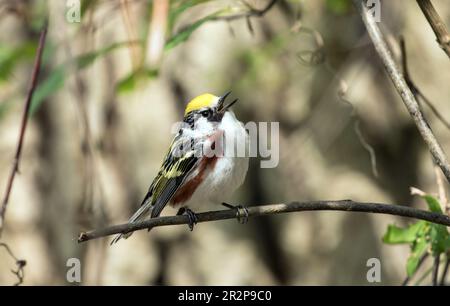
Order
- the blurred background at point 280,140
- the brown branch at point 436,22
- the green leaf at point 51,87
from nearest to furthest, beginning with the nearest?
the brown branch at point 436,22, the green leaf at point 51,87, the blurred background at point 280,140

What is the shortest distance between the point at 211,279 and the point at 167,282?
12.7 inches

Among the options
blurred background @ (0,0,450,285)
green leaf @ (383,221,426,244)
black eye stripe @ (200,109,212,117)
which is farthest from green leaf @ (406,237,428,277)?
blurred background @ (0,0,450,285)

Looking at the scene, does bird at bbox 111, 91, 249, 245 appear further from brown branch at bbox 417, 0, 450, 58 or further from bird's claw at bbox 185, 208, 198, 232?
brown branch at bbox 417, 0, 450, 58

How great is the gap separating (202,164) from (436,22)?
1479mm

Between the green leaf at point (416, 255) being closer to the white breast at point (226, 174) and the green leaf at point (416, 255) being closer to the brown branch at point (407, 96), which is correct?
the brown branch at point (407, 96)

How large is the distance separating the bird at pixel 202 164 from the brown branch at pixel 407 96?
1046 mm

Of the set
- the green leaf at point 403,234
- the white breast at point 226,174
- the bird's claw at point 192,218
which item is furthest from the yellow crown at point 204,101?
the green leaf at point 403,234

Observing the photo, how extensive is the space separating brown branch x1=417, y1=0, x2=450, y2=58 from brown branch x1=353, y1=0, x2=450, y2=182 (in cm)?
16

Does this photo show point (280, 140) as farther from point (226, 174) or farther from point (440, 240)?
point (440, 240)

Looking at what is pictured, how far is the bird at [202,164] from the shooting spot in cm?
319

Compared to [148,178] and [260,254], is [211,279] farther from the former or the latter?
[148,178]

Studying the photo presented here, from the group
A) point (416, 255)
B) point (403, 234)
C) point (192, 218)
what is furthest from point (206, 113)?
point (416, 255)

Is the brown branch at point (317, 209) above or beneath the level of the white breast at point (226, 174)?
beneath

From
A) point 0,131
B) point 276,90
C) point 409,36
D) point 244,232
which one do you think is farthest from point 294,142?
point 0,131
